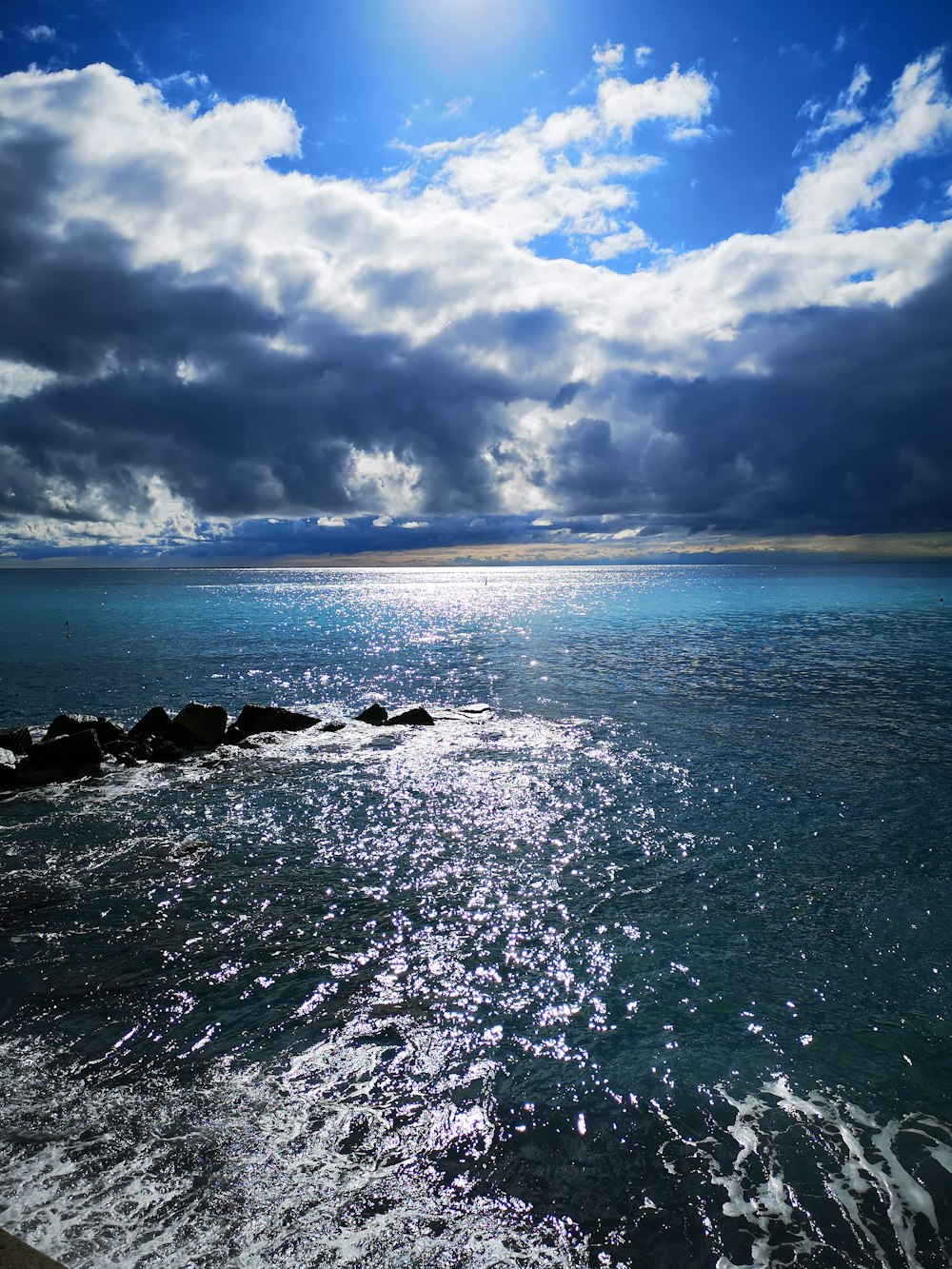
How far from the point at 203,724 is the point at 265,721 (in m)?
2.75

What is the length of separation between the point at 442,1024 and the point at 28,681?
44912mm

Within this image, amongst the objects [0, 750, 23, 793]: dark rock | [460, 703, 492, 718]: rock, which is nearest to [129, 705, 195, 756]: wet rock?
[0, 750, 23, 793]: dark rock

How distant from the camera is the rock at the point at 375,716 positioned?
30.7m

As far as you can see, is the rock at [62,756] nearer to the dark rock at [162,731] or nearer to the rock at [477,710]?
the dark rock at [162,731]

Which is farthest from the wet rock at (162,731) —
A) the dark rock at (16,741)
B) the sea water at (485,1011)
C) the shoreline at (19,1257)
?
the shoreline at (19,1257)

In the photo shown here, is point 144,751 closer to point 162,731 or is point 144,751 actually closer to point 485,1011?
point 162,731

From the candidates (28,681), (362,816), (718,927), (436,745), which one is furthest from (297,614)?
(718,927)

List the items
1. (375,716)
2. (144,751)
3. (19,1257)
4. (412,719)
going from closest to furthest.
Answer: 1. (19,1257)
2. (144,751)
3. (412,719)
4. (375,716)

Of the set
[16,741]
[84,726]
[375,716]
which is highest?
[84,726]

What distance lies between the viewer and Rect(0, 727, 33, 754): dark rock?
25312mm

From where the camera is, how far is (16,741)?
84.3 ft

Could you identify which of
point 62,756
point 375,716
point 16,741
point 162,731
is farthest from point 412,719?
point 16,741

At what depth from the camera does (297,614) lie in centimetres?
11550

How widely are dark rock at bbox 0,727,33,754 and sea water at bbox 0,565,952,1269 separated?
20.9 feet
